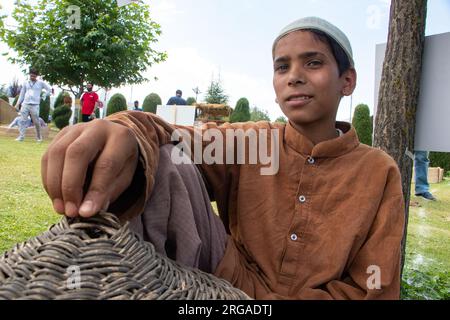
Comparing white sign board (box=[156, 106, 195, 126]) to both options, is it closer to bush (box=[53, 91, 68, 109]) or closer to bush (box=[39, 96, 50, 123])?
bush (box=[39, 96, 50, 123])

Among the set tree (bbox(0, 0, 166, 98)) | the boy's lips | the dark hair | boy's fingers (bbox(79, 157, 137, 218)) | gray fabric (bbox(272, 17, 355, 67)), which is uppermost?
tree (bbox(0, 0, 166, 98))

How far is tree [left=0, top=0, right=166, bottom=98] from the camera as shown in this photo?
1584 cm

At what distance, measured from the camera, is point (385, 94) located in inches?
103

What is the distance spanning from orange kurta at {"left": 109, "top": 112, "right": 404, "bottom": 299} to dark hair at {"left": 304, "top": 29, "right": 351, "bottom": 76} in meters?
0.29

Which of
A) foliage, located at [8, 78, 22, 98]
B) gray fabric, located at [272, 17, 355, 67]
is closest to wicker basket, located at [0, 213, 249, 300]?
gray fabric, located at [272, 17, 355, 67]

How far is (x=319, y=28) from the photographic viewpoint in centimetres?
156

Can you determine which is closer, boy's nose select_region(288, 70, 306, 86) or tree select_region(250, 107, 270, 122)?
boy's nose select_region(288, 70, 306, 86)

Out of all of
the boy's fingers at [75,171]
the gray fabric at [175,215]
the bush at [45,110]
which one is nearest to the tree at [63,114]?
the bush at [45,110]

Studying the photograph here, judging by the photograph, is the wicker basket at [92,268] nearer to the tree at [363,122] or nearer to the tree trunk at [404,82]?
the tree trunk at [404,82]

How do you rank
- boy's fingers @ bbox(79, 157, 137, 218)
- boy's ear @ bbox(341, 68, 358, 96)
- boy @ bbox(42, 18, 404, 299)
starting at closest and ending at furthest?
boy's fingers @ bbox(79, 157, 137, 218) < boy @ bbox(42, 18, 404, 299) < boy's ear @ bbox(341, 68, 358, 96)

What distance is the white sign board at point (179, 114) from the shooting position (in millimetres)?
9462

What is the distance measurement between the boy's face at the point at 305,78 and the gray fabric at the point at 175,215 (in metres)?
0.53
